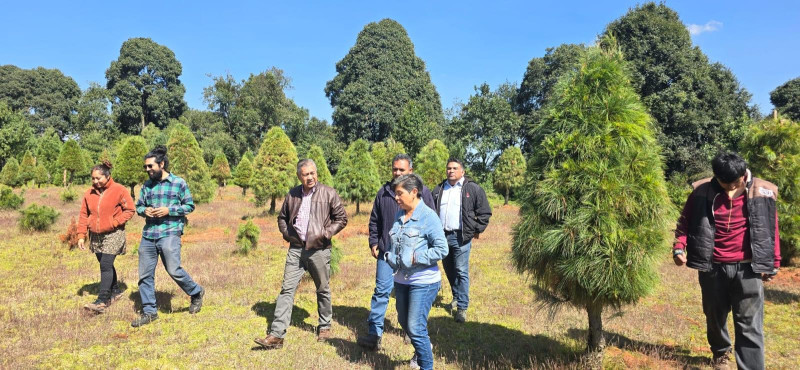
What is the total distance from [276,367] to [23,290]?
18.4ft

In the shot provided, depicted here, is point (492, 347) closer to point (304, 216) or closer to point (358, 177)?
point (304, 216)

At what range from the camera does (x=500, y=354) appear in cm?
479

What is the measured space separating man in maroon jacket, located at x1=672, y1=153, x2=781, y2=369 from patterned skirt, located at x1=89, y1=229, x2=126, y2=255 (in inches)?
Answer: 265

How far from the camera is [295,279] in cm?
495

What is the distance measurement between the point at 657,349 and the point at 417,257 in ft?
10.6

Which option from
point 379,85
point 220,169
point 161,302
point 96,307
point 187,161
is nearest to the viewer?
point 96,307

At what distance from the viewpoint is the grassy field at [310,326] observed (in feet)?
14.9

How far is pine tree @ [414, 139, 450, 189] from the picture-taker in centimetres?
2306

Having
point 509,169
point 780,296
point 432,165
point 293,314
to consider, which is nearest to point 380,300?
point 293,314

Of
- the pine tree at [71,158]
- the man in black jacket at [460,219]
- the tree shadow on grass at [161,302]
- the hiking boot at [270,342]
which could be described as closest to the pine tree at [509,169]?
the man in black jacket at [460,219]

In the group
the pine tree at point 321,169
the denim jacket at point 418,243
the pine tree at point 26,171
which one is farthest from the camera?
the pine tree at point 26,171

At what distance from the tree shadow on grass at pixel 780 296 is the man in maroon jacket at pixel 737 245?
4.50 m

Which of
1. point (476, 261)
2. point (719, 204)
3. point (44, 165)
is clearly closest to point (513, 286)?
point (476, 261)

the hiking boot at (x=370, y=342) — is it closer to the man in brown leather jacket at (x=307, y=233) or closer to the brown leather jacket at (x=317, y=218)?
the man in brown leather jacket at (x=307, y=233)
